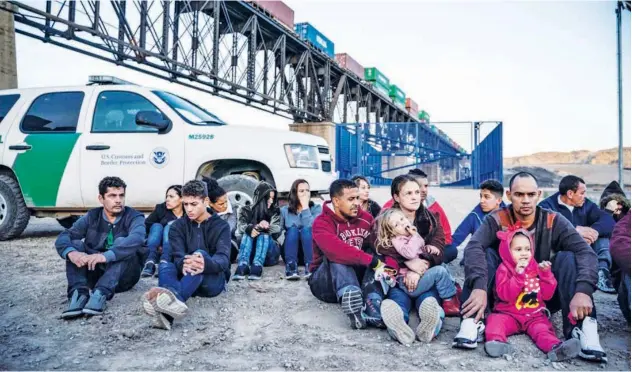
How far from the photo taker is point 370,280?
9.30 ft

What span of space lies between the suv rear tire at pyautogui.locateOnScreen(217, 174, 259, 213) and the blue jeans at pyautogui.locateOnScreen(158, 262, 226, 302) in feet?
5.90

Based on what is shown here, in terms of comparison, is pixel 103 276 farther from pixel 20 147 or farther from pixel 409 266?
pixel 20 147

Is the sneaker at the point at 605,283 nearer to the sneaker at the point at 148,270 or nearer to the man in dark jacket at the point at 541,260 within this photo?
the man in dark jacket at the point at 541,260

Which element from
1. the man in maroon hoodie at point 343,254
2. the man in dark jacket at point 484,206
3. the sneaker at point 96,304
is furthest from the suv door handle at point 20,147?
the man in dark jacket at point 484,206

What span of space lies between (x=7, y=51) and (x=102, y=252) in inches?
301

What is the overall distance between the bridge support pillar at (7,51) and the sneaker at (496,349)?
9.68 meters

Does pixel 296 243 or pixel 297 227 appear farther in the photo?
pixel 297 227

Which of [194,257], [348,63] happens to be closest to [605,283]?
[194,257]

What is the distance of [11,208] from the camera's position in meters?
5.45

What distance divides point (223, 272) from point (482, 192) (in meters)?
2.71

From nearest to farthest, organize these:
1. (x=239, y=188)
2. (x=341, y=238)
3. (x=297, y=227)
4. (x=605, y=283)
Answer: (x=341, y=238)
(x=605, y=283)
(x=297, y=227)
(x=239, y=188)

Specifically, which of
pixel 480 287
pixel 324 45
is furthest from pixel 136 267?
pixel 324 45

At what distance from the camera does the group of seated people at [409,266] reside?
240cm

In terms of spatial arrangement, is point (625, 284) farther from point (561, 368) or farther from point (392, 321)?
point (392, 321)
